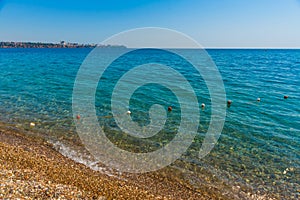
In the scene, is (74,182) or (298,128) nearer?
(74,182)

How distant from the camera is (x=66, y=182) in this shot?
6363 mm

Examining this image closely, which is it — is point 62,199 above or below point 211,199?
above

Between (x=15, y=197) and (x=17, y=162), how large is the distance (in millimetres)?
2502

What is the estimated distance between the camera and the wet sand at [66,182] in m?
5.61

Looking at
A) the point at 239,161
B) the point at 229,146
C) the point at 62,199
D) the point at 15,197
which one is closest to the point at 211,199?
the point at 239,161

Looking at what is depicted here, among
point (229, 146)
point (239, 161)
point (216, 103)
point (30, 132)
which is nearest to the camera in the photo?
point (239, 161)

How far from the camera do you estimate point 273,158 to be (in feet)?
31.1

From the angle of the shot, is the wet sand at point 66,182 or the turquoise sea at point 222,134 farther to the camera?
the turquoise sea at point 222,134

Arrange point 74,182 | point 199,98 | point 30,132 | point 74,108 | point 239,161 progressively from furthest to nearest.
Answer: point 199,98, point 74,108, point 30,132, point 239,161, point 74,182

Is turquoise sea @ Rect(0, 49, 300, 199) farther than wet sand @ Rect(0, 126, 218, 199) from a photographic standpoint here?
Yes

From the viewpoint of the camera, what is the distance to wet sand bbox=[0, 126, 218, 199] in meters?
5.61

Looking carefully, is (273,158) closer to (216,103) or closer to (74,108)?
(216,103)

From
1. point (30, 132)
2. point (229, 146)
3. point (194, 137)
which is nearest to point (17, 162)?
point (30, 132)

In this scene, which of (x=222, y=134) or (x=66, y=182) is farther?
(x=222, y=134)
